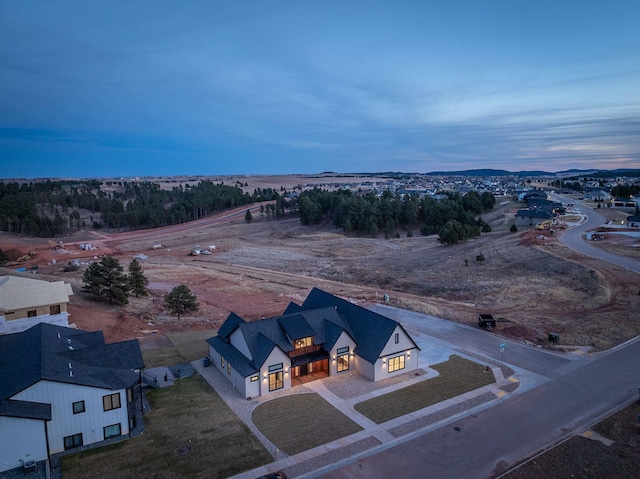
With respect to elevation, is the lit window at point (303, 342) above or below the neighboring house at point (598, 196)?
below

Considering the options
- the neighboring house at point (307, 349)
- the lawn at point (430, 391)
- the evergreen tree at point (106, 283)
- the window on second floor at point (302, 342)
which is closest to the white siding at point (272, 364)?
the neighboring house at point (307, 349)

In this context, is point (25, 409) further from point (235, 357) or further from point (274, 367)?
point (274, 367)

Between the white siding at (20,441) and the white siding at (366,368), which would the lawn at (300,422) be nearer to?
the white siding at (366,368)

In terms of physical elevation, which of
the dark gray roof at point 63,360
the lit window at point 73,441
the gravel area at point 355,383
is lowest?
the gravel area at point 355,383

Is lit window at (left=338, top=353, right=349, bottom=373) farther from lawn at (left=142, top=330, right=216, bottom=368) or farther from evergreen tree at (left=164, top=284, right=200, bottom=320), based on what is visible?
evergreen tree at (left=164, top=284, right=200, bottom=320)

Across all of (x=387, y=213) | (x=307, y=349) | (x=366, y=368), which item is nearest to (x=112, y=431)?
(x=307, y=349)

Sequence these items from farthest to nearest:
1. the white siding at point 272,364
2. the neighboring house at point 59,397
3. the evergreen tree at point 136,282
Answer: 1. the evergreen tree at point 136,282
2. the white siding at point 272,364
3. the neighboring house at point 59,397

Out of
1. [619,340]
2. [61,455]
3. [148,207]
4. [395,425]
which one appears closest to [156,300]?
[61,455]
